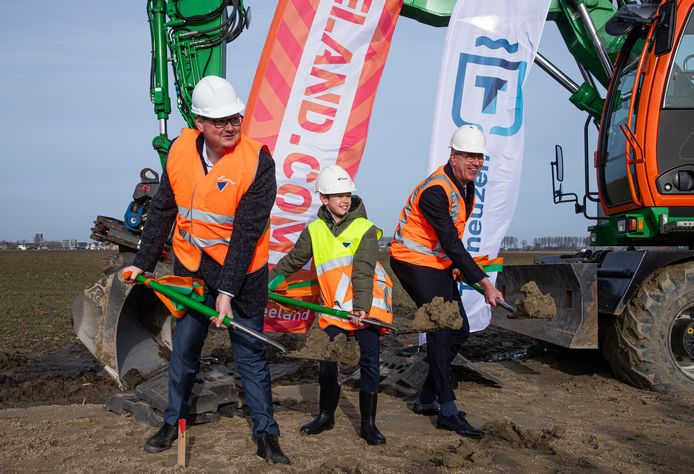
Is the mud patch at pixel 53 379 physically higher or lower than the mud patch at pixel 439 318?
lower

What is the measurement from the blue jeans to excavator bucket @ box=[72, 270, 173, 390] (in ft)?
5.56

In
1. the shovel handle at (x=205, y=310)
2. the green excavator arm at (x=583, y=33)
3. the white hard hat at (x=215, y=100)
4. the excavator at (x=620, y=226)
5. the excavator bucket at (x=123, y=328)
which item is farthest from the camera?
the green excavator arm at (x=583, y=33)

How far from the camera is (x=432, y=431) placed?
15.7ft

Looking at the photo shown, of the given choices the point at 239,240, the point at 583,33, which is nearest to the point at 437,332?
the point at 239,240

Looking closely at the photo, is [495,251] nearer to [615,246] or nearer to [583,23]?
[615,246]

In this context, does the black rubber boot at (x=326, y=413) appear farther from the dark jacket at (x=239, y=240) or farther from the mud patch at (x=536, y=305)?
the mud patch at (x=536, y=305)

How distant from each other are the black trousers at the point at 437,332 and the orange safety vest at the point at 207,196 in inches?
51.4

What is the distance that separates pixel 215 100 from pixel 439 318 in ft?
6.57

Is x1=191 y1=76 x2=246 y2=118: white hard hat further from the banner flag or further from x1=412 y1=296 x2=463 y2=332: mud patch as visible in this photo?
the banner flag

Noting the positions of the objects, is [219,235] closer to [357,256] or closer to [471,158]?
[357,256]

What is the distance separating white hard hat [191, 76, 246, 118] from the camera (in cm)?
386

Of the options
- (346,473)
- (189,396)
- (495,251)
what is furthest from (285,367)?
(346,473)

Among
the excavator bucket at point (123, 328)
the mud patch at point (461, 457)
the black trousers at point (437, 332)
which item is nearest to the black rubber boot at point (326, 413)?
the black trousers at point (437, 332)

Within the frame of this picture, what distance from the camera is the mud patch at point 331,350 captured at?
4.49m
